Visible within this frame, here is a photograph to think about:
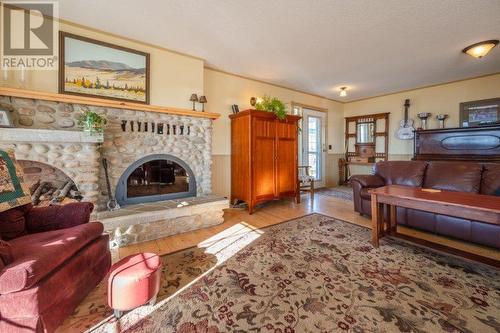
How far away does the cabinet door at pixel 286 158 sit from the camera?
405cm

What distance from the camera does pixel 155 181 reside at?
3180mm

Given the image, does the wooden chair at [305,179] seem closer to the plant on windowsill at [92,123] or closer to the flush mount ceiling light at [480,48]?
the flush mount ceiling light at [480,48]

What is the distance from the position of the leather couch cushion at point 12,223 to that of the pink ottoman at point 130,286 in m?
0.87

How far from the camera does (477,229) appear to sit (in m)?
2.34

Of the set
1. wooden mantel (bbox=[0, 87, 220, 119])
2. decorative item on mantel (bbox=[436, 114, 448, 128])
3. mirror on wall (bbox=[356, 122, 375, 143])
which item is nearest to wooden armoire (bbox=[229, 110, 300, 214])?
wooden mantel (bbox=[0, 87, 220, 119])

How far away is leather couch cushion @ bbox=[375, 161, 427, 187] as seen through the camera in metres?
3.21

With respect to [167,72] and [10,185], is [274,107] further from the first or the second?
[10,185]

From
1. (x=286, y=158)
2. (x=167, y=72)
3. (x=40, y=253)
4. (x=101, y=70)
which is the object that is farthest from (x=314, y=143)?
(x=40, y=253)

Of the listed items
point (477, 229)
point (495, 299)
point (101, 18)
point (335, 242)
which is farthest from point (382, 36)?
point (101, 18)

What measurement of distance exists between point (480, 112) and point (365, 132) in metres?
Result: 2.30

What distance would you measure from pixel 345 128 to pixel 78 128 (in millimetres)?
6613

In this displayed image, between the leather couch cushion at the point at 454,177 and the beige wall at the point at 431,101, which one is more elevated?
the beige wall at the point at 431,101

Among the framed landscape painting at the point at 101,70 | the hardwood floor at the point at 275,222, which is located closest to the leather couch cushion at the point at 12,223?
the hardwood floor at the point at 275,222

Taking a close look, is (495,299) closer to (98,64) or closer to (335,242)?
(335,242)
